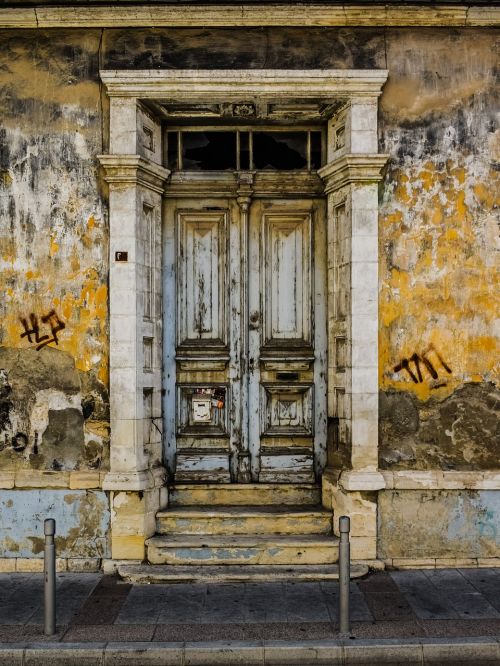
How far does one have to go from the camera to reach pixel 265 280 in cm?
727

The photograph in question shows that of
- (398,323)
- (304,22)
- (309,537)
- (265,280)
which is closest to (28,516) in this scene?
(309,537)

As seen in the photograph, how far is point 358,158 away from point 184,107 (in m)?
1.85

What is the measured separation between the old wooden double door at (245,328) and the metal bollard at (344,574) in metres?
2.34

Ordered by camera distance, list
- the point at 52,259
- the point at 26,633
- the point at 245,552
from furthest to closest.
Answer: the point at 52,259 → the point at 245,552 → the point at 26,633

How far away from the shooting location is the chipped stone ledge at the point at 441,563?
6.54 m

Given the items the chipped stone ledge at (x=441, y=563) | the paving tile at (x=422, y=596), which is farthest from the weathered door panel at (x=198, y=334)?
the paving tile at (x=422, y=596)

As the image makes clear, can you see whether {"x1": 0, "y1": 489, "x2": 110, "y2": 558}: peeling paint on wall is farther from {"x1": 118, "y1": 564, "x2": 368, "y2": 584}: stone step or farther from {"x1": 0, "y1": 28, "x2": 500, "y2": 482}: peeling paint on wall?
{"x1": 118, "y1": 564, "x2": 368, "y2": 584}: stone step

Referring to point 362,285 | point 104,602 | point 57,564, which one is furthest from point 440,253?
point 57,564

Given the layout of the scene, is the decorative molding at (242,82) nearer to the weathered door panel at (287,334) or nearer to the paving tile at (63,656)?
the weathered door panel at (287,334)

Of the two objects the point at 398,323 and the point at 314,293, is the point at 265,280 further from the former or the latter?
the point at 398,323

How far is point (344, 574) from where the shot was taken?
4.83 m

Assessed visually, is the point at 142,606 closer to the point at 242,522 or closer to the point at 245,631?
the point at 245,631

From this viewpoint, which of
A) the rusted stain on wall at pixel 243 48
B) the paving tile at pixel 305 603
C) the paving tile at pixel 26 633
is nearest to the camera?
the paving tile at pixel 26 633

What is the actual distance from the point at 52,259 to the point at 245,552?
3395 mm
